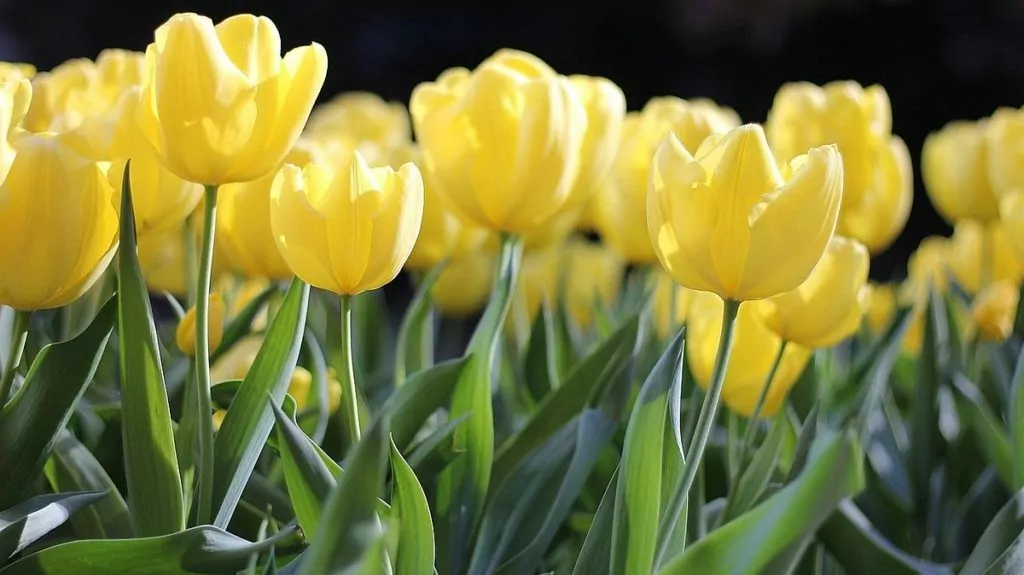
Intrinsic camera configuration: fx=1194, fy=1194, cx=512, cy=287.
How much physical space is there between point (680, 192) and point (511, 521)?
9.2 inches

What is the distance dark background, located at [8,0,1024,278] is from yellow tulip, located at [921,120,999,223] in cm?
172

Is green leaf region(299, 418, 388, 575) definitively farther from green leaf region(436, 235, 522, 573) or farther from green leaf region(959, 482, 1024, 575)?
green leaf region(959, 482, 1024, 575)

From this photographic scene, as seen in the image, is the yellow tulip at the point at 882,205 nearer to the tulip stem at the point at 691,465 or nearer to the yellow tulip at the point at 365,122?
the yellow tulip at the point at 365,122

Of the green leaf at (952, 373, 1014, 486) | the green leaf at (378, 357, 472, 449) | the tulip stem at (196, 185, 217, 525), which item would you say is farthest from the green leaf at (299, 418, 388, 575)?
the green leaf at (952, 373, 1014, 486)

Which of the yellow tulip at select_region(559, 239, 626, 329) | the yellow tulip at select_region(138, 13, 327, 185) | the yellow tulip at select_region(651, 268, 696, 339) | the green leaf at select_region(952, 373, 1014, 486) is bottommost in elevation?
the yellow tulip at select_region(559, 239, 626, 329)

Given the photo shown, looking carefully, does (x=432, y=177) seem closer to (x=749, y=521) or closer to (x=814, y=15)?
(x=749, y=521)

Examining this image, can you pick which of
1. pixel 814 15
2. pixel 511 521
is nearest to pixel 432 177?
pixel 511 521

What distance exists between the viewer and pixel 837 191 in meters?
0.52

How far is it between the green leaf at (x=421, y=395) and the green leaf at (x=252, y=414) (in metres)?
0.09

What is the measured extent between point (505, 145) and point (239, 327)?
0.72 feet

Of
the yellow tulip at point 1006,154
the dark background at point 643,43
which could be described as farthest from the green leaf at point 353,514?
the dark background at point 643,43

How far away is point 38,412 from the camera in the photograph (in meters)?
0.53

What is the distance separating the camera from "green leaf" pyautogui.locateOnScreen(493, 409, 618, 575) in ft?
2.02

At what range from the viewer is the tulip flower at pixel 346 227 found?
530 mm
